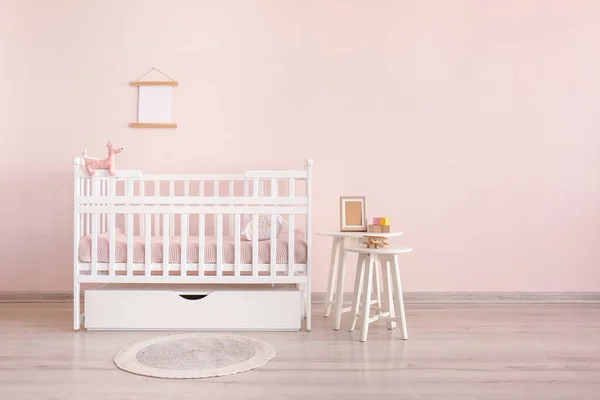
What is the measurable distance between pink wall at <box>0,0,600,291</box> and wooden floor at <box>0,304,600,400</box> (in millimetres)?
580

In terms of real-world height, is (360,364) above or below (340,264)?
below

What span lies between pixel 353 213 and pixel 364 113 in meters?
0.83

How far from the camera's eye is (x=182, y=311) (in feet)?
7.49

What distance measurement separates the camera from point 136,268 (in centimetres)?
230

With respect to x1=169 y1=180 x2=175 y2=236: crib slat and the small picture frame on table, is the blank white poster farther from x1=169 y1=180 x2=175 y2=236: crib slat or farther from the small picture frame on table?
the small picture frame on table

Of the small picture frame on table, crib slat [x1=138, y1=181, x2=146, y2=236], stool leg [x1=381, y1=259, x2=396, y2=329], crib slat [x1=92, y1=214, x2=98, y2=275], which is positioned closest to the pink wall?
crib slat [x1=138, y1=181, x2=146, y2=236]

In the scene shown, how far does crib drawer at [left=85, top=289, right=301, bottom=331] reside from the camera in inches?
89.9

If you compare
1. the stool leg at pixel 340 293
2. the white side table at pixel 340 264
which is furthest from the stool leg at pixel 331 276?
the stool leg at pixel 340 293

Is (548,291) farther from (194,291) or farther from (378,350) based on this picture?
(194,291)

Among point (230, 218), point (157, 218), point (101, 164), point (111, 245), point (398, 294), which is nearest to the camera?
point (398, 294)

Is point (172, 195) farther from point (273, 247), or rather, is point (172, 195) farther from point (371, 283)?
point (371, 283)

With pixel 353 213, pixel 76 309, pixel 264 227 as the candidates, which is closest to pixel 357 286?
pixel 353 213

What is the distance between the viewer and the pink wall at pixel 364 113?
300 centimetres

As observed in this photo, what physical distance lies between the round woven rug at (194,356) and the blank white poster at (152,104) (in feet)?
4.61
